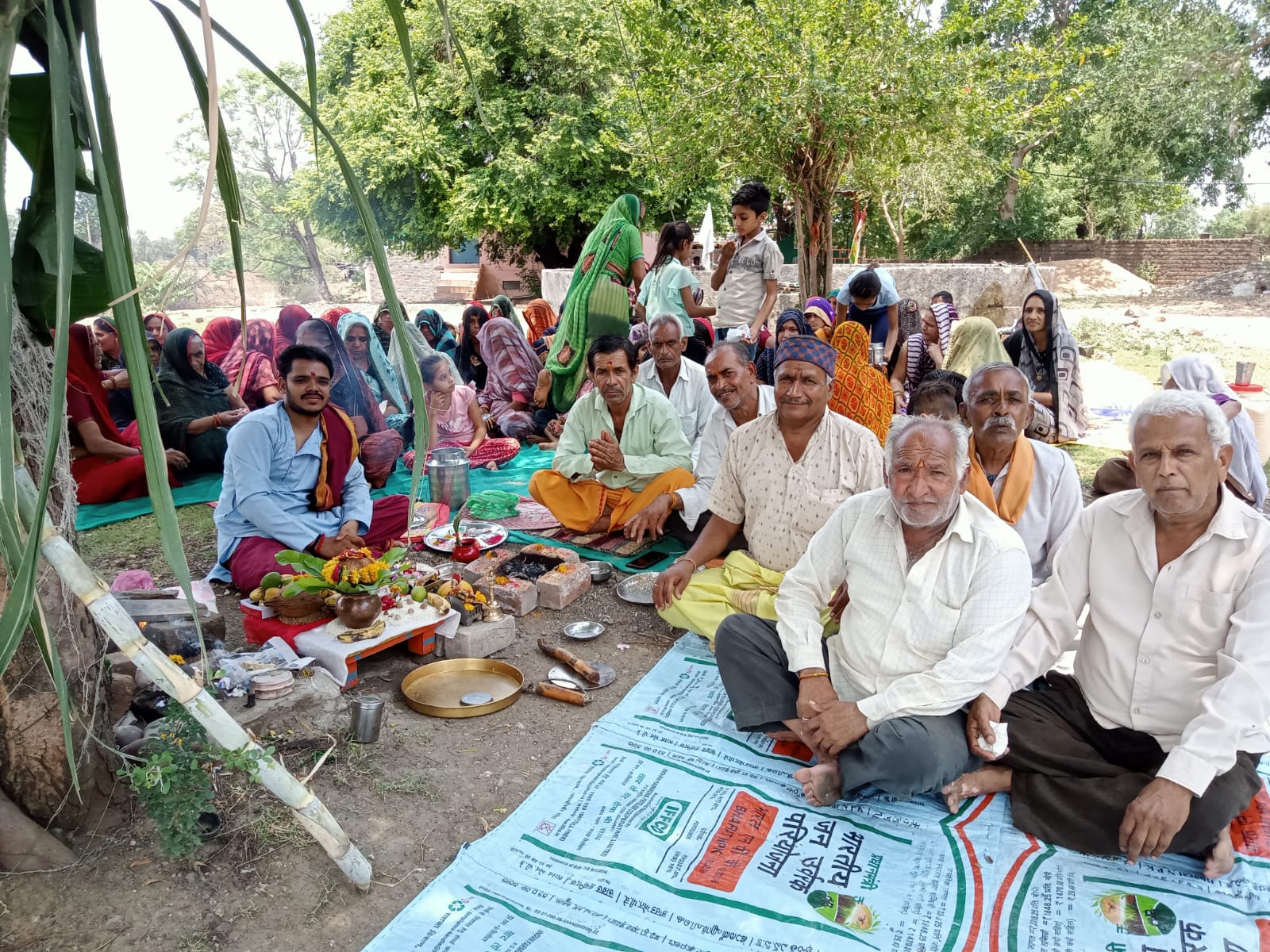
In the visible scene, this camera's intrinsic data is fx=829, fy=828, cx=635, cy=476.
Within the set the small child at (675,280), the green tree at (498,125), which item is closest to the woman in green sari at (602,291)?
the small child at (675,280)

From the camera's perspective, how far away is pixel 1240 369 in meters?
5.88

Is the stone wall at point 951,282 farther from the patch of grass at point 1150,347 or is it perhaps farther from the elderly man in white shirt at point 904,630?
the elderly man in white shirt at point 904,630

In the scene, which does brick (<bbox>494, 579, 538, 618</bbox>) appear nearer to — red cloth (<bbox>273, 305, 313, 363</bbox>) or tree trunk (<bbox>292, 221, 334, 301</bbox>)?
red cloth (<bbox>273, 305, 313, 363</bbox>)

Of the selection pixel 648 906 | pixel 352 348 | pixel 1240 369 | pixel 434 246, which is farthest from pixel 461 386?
pixel 434 246

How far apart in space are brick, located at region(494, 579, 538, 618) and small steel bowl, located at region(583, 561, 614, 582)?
41 cm

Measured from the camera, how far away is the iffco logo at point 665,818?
7.66ft

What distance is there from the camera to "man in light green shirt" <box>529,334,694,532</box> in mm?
4547

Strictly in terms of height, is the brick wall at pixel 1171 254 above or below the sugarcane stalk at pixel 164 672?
above

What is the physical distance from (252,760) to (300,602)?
144 centimetres

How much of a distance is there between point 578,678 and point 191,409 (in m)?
4.40

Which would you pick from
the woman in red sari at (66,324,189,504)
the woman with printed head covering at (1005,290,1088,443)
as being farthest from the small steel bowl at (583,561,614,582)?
the woman with printed head covering at (1005,290,1088,443)

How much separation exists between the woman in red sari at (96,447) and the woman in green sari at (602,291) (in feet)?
10.3

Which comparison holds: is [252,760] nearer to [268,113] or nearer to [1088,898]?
[1088,898]

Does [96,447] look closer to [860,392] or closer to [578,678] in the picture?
[578,678]
